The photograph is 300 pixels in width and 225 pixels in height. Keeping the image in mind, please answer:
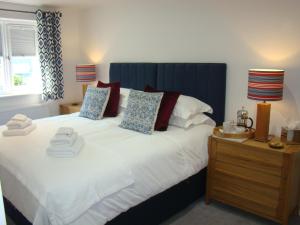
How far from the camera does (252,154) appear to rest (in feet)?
7.85

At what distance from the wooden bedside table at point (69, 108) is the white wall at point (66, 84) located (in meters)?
0.10

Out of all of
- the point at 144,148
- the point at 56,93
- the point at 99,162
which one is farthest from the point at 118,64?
the point at 99,162

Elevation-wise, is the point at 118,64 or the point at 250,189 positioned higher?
the point at 118,64

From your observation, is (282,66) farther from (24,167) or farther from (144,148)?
(24,167)

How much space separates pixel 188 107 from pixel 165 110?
238mm

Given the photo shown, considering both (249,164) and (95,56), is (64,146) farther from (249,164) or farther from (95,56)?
(95,56)

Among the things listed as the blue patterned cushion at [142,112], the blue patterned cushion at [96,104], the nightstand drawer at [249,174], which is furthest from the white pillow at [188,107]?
the blue patterned cushion at [96,104]

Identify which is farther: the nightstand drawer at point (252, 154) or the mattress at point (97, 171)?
the nightstand drawer at point (252, 154)

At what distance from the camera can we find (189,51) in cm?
330

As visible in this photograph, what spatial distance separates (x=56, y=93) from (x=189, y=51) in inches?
88.9

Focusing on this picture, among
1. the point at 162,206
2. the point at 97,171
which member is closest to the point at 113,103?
the point at 162,206

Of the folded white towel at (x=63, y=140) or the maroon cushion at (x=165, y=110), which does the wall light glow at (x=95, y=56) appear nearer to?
the maroon cushion at (x=165, y=110)

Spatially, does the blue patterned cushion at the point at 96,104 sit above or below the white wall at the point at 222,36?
below

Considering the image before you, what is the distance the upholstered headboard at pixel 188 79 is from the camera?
9.96ft
